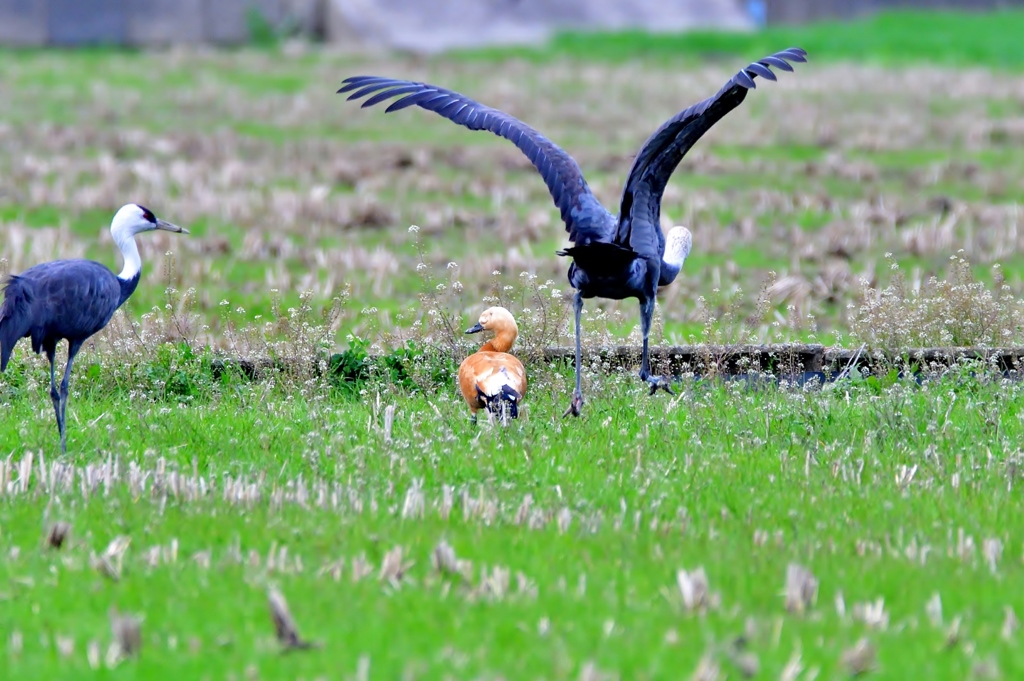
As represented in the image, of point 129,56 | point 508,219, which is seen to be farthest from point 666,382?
point 129,56

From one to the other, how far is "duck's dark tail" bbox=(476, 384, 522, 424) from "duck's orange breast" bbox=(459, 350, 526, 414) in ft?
0.07

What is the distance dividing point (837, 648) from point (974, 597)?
0.74 metres

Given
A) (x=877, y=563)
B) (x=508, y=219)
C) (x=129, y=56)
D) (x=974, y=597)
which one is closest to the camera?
(x=974, y=597)

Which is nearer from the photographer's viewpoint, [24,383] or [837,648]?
[837,648]

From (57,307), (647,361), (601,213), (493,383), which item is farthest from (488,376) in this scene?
(57,307)

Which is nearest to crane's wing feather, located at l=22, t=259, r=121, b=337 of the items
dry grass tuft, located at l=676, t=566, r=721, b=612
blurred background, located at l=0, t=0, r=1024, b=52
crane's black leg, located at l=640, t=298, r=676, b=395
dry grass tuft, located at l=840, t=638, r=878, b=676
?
crane's black leg, located at l=640, t=298, r=676, b=395

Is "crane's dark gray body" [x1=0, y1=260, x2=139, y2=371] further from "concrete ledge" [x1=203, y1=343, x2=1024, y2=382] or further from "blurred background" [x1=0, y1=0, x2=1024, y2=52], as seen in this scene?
"blurred background" [x1=0, y1=0, x2=1024, y2=52]

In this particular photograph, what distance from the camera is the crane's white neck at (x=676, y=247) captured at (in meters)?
9.12

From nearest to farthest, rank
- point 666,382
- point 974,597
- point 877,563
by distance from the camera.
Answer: point 974,597, point 877,563, point 666,382

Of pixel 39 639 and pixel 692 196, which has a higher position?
pixel 692 196

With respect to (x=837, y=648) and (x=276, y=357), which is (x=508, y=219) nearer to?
(x=276, y=357)

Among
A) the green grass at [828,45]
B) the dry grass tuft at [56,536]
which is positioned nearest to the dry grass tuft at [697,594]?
the dry grass tuft at [56,536]

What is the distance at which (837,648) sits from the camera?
182 inches

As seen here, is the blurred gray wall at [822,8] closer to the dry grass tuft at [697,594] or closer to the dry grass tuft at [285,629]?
the dry grass tuft at [697,594]
